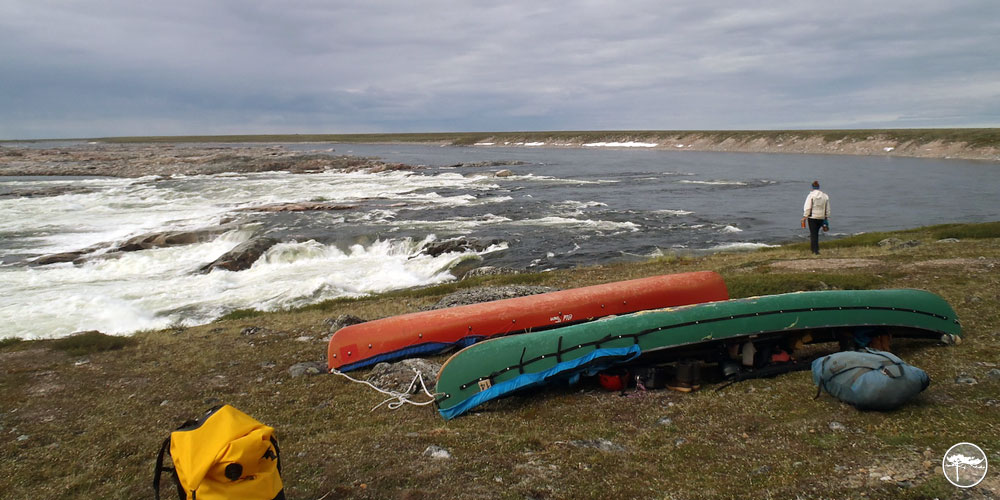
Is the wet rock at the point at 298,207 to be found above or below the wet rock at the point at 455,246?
above

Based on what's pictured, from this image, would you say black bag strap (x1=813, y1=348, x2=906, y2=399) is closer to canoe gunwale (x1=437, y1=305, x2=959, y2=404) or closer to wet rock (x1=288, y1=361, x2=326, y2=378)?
canoe gunwale (x1=437, y1=305, x2=959, y2=404)

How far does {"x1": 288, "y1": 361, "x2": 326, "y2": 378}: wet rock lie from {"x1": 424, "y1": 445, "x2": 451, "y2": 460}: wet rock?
17.0 feet

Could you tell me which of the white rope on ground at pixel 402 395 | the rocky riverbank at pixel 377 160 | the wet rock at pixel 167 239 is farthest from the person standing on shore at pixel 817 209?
the rocky riverbank at pixel 377 160

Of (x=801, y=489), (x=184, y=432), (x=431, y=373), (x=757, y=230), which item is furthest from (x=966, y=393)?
(x=757, y=230)

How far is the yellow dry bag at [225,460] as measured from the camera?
5.43 meters

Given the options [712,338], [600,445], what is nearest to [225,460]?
[600,445]

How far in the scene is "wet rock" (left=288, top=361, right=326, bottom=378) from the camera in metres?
12.5

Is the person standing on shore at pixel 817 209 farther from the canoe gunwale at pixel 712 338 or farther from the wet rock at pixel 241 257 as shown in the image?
the wet rock at pixel 241 257

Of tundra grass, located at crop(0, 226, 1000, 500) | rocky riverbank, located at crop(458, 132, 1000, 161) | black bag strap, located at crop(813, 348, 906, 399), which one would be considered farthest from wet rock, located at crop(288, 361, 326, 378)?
rocky riverbank, located at crop(458, 132, 1000, 161)

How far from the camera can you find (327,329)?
52.8 ft

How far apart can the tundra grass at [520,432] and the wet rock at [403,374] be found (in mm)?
528

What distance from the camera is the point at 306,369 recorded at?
1270cm

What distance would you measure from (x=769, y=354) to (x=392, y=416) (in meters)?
6.80

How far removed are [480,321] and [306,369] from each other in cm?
392
